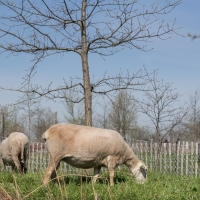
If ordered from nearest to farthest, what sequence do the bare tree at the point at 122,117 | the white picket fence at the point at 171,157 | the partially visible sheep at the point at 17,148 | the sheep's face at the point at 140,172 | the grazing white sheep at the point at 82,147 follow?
the grazing white sheep at the point at 82,147 < the sheep's face at the point at 140,172 < the white picket fence at the point at 171,157 < the partially visible sheep at the point at 17,148 < the bare tree at the point at 122,117

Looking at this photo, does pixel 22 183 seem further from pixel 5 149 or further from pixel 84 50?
pixel 5 149

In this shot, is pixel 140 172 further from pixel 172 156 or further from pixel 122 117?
pixel 122 117

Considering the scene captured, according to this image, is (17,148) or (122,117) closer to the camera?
(17,148)

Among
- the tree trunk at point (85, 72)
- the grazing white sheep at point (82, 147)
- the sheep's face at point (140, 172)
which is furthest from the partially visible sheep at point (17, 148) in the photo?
the sheep's face at point (140, 172)

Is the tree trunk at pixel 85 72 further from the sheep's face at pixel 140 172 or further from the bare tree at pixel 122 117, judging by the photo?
the bare tree at pixel 122 117

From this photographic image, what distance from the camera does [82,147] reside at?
892cm

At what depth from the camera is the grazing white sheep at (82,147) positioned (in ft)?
29.1

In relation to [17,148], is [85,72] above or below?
above

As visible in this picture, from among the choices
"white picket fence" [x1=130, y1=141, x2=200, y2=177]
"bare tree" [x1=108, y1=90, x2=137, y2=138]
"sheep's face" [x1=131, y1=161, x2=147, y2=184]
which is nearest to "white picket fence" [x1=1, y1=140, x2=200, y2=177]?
"white picket fence" [x1=130, y1=141, x2=200, y2=177]

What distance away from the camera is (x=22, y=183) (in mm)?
8328

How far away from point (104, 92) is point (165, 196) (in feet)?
17.7

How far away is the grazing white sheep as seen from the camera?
29.1 feet

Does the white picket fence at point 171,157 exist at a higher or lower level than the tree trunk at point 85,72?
lower

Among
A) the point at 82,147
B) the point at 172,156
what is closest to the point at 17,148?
the point at 172,156
